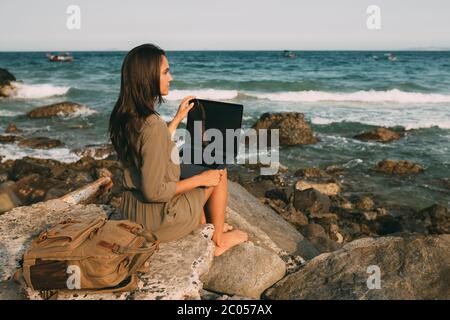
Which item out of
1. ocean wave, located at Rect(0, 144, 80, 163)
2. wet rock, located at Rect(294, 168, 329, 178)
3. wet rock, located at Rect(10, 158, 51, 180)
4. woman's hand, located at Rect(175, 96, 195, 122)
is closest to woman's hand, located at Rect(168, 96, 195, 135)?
woman's hand, located at Rect(175, 96, 195, 122)

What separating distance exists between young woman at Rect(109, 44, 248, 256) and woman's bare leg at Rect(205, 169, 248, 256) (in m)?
0.10

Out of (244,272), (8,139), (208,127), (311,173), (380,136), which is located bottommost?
(311,173)

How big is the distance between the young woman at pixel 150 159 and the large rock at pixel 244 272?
50 centimetres

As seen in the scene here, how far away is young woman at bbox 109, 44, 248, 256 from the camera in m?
3.08

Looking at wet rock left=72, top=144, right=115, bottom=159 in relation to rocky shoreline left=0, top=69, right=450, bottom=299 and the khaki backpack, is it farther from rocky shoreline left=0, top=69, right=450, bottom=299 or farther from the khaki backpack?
the khaki backpack

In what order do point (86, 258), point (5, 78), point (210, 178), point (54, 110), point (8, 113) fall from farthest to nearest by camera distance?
point (5, 78) → point (8, 113) → point (54, 110) → point (210, 178) → point (86, 258)

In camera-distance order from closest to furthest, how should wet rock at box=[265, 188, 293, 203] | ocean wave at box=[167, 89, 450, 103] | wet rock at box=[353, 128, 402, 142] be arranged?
wet rock at box=[265, 188, 293, 203]
wet rock at box=[353, 128, 402, 142]
ocean wave at box=[167, 89, 450, 103]

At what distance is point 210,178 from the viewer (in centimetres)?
361

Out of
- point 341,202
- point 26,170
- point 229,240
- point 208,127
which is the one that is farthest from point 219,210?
point 26,170

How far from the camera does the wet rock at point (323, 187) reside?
29.1 feet

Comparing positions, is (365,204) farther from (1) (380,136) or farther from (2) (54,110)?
(2) (54,110)

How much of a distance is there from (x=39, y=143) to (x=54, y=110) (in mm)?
5799
